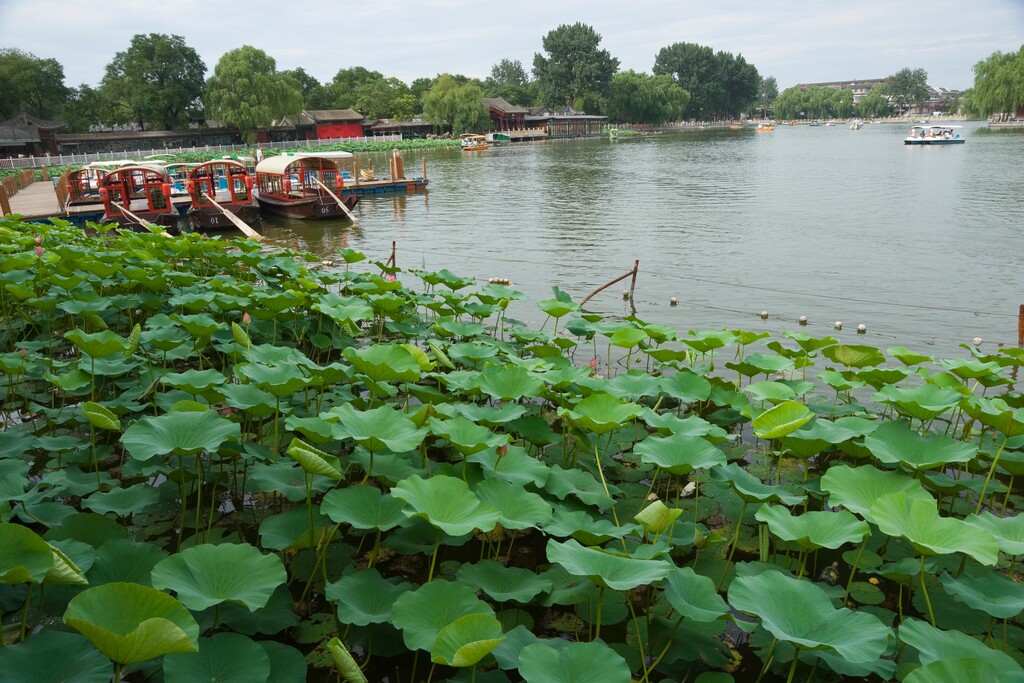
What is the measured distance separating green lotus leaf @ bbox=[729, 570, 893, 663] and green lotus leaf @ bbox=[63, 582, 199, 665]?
133 cm

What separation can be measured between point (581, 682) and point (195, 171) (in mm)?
18015

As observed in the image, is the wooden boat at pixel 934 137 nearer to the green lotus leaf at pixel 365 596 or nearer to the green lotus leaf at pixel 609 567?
the green lotus leaf at pixel 609 567

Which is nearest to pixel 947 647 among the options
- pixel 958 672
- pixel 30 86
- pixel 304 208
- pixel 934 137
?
pixel 958 672

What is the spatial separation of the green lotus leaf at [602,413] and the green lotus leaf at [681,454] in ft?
0.52

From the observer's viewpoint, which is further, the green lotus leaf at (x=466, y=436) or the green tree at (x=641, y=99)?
the green tree at (x=641, y=99)

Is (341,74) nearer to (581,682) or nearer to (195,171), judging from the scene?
(195,171)

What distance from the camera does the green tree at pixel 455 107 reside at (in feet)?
204

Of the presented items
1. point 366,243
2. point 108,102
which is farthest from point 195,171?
point 108,102

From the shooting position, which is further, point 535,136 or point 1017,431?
point 535,136

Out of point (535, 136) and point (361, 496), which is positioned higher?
point (535, 136)

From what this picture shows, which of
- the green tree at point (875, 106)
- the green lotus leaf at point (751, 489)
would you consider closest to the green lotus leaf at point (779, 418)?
the green lotus leaf at point (751, 489)

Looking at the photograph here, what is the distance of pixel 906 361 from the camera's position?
3.88 m

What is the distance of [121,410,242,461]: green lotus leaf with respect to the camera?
2252mm

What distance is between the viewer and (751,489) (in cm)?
239
